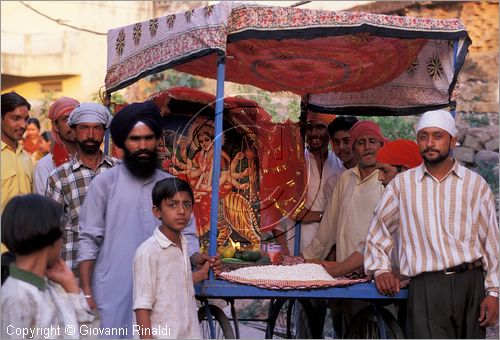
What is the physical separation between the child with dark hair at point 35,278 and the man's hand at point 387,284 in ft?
7.51

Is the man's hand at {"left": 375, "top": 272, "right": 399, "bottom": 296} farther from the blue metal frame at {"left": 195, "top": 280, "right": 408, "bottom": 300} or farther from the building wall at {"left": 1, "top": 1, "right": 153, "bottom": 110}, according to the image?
the building wall at {"left": 1, "top": 1, "right": 153, "bottom": 110}

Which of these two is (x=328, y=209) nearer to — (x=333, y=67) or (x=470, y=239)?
(x=333, y=67)

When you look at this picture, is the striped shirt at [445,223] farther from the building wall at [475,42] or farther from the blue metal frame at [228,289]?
the building wall at [475,42]

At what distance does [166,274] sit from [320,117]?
3.23 metres

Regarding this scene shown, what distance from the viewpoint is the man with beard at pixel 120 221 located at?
5215mm

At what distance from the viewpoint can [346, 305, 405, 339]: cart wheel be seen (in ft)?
19.9

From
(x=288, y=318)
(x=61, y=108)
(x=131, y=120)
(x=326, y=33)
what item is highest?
(x=326, y=33)

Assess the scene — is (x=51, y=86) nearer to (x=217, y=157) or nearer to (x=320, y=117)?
(x=320, y=117)

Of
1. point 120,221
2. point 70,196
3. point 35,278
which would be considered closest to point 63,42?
point 70,196

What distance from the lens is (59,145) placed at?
7113 millimetres

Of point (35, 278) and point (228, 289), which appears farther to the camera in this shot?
point (228, 289)

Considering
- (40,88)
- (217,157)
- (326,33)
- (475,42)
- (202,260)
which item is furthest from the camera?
(40,88)

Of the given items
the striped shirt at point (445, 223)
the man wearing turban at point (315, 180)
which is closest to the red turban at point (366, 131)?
the man wearing turban at point (315, 180)

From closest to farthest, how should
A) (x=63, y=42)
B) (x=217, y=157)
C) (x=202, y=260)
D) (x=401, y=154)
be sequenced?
(x=202, y=260)
(x=217, y=157)
(x=401, y=154)
(x=63, y=42)
